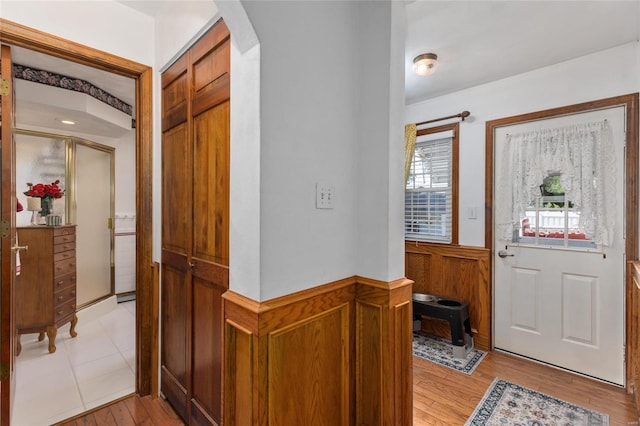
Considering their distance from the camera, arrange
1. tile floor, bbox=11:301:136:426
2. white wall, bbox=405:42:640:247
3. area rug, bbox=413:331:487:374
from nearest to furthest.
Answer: tile floor, bbox=11:301:136:426
white wall, bbox=405:42:640:247
area rug, bbox=413:331:487:374

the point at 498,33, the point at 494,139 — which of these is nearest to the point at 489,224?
the point at 494,139

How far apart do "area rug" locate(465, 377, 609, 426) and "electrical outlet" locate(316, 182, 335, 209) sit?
165 centimetres

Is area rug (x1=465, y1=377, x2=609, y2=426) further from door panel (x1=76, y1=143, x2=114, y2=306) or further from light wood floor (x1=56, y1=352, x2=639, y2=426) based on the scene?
door panel (x1=76, y1=143, x2=114, y2=306)

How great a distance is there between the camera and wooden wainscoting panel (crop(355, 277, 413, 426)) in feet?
4.30

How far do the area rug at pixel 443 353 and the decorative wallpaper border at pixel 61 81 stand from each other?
4.09 m

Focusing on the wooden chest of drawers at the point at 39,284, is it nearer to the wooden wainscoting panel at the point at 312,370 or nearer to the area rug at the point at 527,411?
the wooden wainscoting panel at the point at 312,370

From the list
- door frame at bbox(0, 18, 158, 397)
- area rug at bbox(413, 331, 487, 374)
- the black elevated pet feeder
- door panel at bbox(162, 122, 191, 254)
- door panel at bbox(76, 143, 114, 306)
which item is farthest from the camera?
door panel at bbox(76, 143, 114, 306)

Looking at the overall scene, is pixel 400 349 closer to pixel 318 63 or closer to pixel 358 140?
pixel 358 140

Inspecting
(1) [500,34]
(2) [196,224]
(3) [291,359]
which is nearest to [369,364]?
(3) [291,359]

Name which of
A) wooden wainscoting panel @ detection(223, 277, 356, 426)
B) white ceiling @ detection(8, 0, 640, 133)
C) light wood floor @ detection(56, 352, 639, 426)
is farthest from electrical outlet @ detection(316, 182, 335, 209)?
light wood floor @ detection(56, 352, 639, 426)

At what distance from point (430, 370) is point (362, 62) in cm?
233

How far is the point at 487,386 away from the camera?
7.18 ft

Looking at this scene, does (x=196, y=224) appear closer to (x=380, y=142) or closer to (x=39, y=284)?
(x=380, y=142)

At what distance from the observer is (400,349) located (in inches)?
54.0
